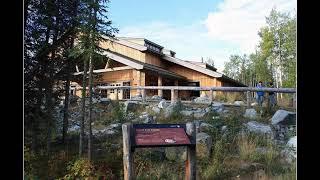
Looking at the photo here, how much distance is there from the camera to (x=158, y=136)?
184 inches

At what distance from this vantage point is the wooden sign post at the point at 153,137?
4625mm

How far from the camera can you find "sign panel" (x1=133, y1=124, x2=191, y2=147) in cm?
461

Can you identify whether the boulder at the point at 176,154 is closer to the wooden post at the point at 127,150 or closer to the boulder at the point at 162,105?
the wooden post at the point at 127,150

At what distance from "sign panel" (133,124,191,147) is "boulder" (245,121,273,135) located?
3.36 meters

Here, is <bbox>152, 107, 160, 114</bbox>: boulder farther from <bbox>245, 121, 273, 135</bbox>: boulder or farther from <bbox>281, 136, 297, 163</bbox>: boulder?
<bbox>281, 136, 297, 163</bbox>: boulder

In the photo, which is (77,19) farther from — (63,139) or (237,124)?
(237,124)

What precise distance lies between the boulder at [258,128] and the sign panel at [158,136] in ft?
11.0

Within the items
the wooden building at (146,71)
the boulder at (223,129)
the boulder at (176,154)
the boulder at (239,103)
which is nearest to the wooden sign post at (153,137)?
the boulder at (176,154)

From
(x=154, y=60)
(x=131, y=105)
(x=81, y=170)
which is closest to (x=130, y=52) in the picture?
(x=154, y=60)

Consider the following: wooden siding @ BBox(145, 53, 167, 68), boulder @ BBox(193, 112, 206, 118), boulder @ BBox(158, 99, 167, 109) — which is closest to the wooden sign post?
boulder @ BBox(193, 112, 206, 118)

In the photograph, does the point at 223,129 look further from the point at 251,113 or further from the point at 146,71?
the point at 146,71

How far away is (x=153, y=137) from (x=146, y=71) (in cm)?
799

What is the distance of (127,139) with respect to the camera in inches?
182
